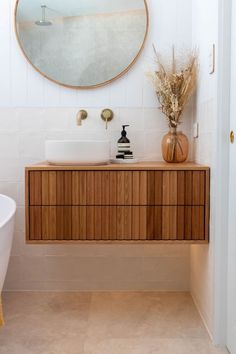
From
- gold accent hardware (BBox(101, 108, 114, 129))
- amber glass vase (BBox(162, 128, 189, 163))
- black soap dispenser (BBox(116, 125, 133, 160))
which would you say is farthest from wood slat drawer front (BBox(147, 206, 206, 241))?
gold accent hardware (BBox(101, 108, 114, 129))

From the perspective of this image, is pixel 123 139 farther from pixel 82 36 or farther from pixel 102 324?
pixel 102 324

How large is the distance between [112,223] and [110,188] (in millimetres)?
189

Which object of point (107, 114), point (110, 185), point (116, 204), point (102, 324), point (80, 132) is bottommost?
point (102, 324)

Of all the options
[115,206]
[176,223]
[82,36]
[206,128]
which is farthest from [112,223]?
[82,36]

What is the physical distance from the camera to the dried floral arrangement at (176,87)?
7.87 ft

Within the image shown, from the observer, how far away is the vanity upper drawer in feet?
7.17

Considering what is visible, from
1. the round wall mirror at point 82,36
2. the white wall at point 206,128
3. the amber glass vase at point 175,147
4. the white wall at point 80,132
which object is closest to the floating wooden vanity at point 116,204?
the white wall at point 206,128

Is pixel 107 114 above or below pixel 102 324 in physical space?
above

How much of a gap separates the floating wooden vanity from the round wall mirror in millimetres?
773

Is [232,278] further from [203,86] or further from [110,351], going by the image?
[203,86]

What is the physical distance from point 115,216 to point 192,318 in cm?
75

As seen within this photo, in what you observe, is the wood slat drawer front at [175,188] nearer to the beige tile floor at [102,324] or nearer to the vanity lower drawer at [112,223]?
the vanity lower drawer at [112,223]

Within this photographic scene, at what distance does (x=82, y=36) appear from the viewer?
2.64 metres

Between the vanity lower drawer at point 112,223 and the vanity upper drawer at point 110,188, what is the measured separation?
0.03m
